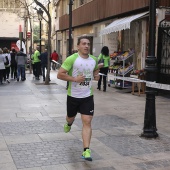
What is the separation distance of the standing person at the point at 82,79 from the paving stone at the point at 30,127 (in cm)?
189

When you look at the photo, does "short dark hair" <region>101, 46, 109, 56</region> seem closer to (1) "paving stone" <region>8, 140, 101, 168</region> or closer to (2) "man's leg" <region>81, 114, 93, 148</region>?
(1) "paving stone" <region>8, 140, 101, 168</region>

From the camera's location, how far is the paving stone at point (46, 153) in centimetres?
516

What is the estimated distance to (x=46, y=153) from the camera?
5574 mm

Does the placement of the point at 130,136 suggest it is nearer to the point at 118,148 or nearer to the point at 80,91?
the point at 118,148

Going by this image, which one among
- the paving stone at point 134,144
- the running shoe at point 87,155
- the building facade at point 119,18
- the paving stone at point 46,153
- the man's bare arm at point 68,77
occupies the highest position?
the building facade at point 119,18

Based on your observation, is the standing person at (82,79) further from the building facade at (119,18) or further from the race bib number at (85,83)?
the building facade at (119,18)

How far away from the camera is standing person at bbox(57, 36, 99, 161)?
526 cm

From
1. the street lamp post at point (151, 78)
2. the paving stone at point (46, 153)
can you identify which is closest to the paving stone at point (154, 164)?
the paving stone at point (46, 153)

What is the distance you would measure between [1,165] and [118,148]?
6.68 feet

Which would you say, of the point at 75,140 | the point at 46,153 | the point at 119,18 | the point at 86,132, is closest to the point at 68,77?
the point at 86,132

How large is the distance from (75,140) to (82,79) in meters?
1.68

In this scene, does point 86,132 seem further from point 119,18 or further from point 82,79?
point 119,18

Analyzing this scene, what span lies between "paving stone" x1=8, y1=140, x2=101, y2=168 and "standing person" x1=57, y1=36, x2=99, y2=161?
1.15 ft

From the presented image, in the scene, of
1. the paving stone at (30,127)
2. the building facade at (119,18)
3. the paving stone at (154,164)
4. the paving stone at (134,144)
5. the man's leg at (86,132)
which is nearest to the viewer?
the paving stone at (154,164)
